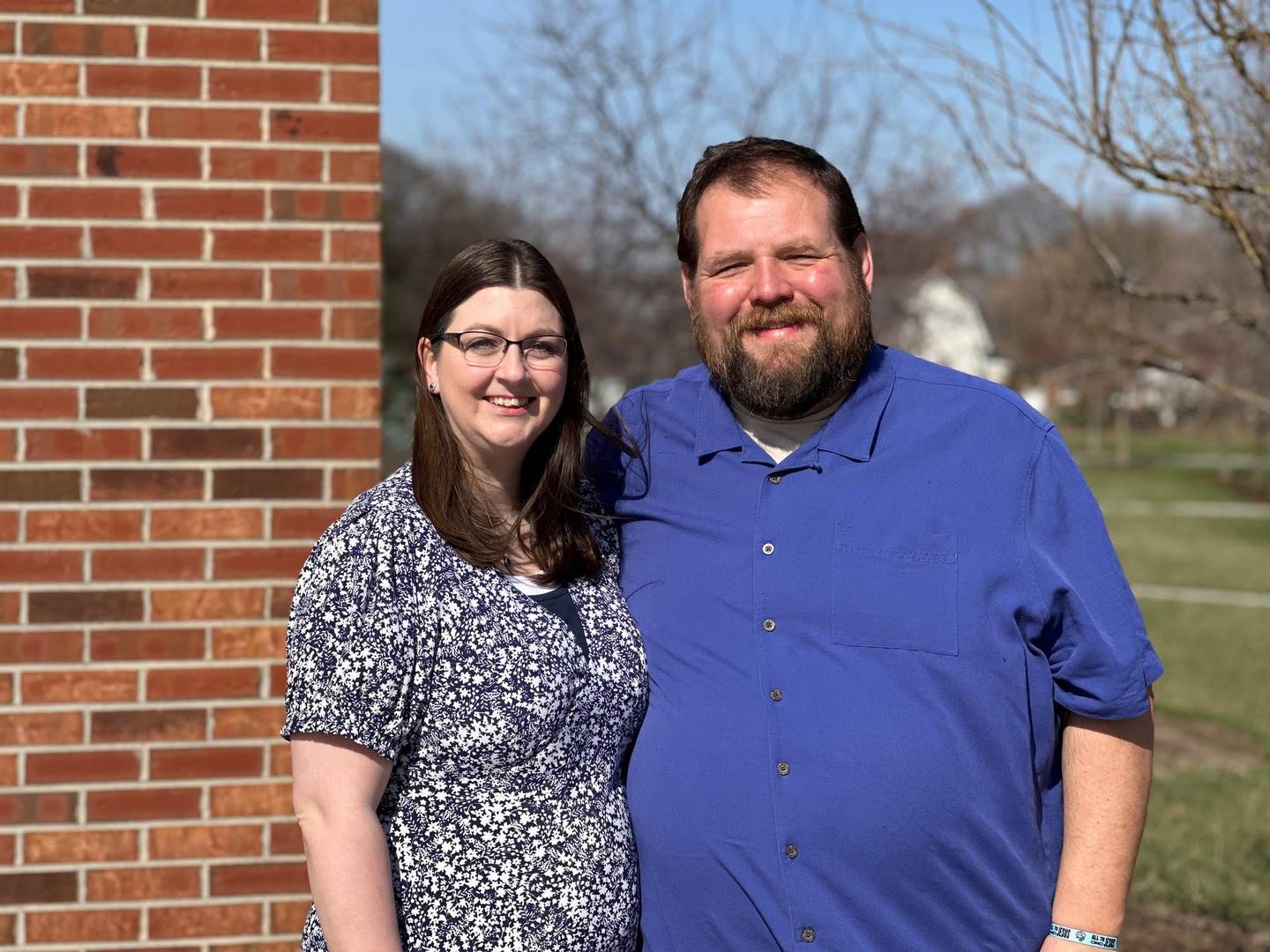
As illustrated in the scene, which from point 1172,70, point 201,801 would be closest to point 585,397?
point 201,801

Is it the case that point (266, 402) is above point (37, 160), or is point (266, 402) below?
below

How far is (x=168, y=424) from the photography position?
10.5ft

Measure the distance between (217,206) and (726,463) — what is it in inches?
57.5

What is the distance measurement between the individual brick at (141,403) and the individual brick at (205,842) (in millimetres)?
1003

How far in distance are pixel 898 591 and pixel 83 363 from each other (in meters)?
2.02

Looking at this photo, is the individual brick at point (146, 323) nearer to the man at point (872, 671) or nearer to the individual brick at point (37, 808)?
the individual brick at point (37, 808)

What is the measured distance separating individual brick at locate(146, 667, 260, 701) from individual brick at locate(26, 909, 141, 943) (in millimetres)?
535

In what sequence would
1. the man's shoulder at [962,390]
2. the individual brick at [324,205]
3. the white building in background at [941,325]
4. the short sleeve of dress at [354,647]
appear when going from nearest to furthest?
the short sleeve of dress at [354,647] → the man's shoulder at [962,390] → the individual brick at [324,205] → the white building in background at [941,325]

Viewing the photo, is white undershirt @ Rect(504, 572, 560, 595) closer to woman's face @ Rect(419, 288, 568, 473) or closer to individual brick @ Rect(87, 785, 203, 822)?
woman's face @ Rect(419, 288, 568, 473)

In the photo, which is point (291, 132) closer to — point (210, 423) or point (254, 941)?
point (210, 423)

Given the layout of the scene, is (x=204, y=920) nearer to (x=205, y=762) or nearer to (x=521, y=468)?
(x=205, y=762)

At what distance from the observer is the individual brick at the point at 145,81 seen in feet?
10.4

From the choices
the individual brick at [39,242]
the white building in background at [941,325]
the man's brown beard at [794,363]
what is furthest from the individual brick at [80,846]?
the white building in background at [941,325]

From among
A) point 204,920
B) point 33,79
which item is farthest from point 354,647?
point 33,79
